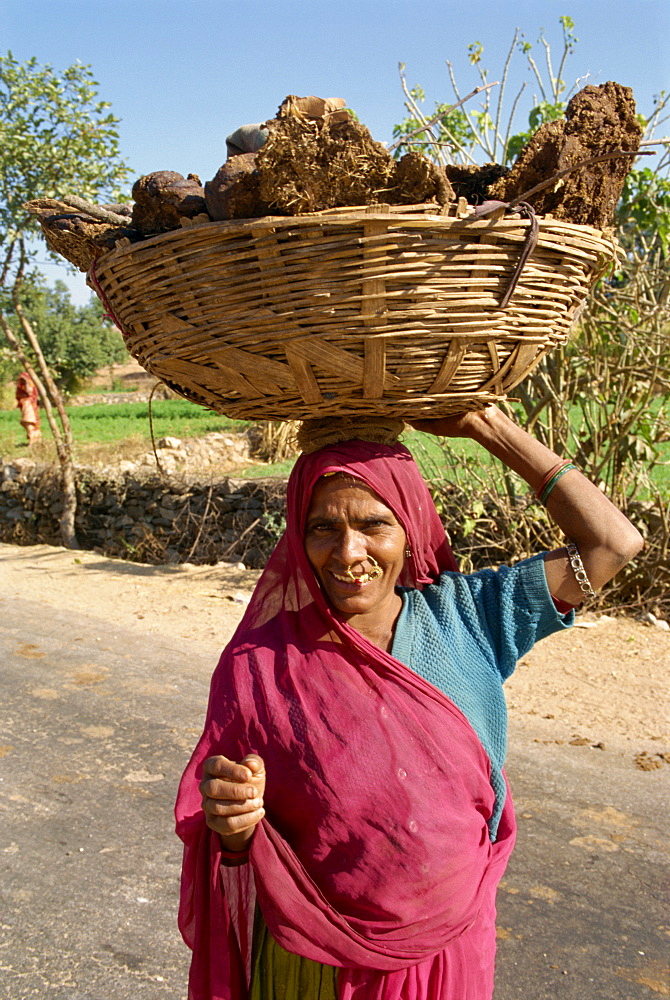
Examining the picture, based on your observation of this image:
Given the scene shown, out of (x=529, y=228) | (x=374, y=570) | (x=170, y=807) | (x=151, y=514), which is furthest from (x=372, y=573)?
(x=151, y=514)

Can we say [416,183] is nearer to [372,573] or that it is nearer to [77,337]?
[372,573]

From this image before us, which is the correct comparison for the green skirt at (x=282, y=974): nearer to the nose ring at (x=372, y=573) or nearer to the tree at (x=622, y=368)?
the nose ring at (x=372, y=573)

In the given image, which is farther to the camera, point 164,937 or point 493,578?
point 164,937

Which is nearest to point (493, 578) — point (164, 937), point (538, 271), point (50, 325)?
point (538, 271)

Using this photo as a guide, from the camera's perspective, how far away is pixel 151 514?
9930 mm

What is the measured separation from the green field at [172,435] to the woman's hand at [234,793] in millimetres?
5526

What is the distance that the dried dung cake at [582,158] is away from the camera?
1.44 m

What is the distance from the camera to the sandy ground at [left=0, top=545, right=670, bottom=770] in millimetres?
4883

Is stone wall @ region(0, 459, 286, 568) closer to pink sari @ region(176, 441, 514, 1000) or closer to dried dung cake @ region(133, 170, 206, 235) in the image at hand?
pink sari @ region(176, 441, 514, 1000)

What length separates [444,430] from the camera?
1927 mm

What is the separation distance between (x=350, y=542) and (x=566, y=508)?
1.59 ft

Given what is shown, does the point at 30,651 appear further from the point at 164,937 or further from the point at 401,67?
the point at 401,67

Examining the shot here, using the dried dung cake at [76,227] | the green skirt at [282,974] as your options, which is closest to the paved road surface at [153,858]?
the green skirt at [282,974]

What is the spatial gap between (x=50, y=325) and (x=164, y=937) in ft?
153
